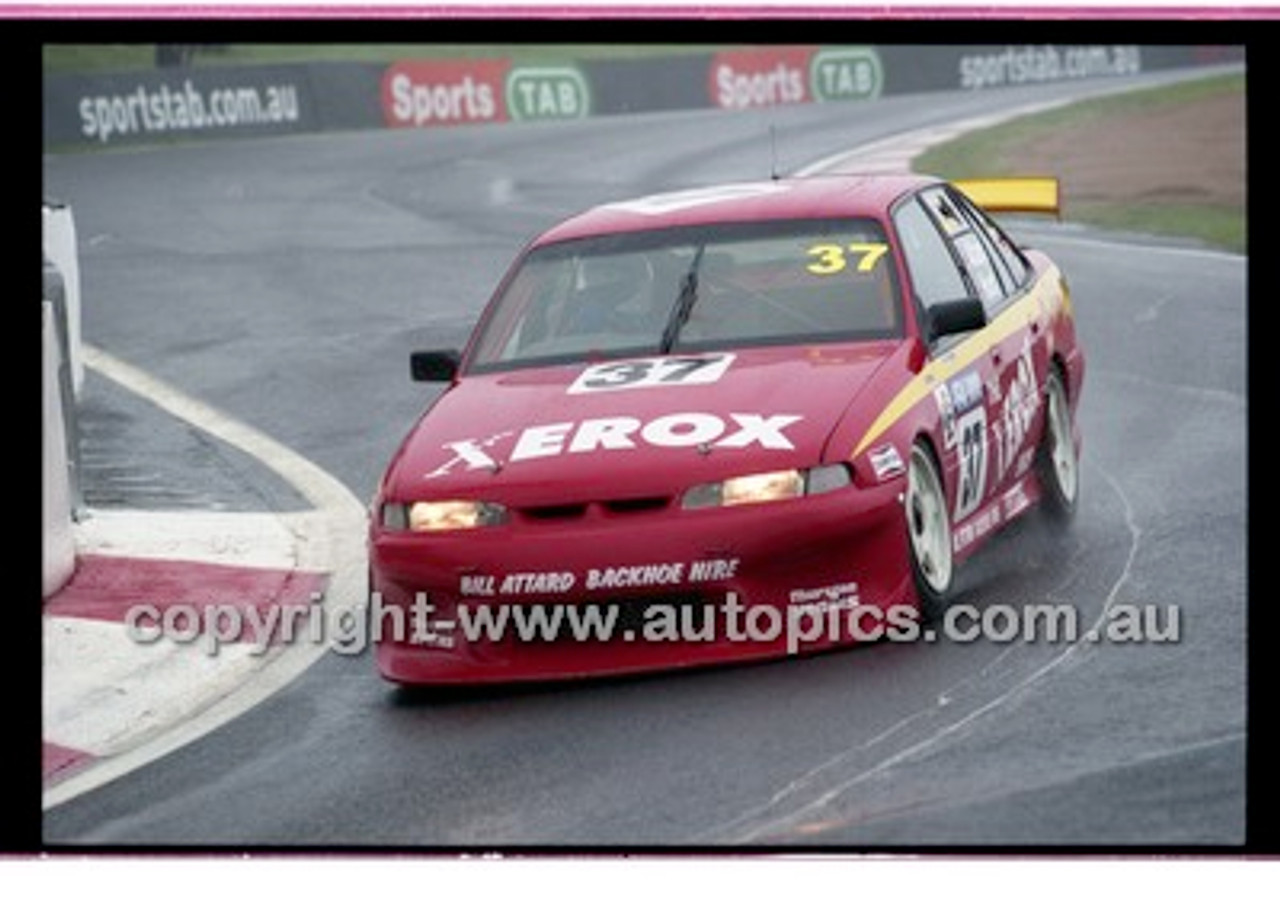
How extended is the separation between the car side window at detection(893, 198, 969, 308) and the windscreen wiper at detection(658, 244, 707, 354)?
64 centimetres

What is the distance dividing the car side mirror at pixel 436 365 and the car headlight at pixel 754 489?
60.0 inches

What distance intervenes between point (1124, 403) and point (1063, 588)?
3.43 meters

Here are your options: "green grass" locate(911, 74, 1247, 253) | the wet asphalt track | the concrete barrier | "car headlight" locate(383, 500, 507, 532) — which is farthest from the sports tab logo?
"car headlight" locate(383, 500, 507, 532)

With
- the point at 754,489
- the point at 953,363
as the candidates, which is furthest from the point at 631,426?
the point at 953,363

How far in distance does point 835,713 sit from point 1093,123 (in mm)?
13405

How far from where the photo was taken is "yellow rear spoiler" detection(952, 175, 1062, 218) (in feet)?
A: 38.0

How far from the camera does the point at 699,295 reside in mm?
9766

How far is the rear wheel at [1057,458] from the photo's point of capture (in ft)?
34.7

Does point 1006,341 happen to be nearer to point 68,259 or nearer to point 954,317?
point 954,317

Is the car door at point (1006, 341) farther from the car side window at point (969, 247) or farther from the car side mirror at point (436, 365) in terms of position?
the car side mirror at point (436, 365)

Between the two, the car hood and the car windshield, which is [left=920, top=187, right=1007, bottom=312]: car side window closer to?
the car windshield

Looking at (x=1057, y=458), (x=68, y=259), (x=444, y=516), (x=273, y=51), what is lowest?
(x=1057, y=458)

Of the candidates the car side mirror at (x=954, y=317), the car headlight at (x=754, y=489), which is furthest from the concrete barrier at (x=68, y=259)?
the car headlight at (x=754, y=489)

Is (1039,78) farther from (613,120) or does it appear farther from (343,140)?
(343,140)
